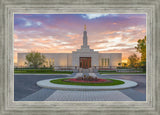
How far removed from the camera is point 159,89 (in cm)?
352

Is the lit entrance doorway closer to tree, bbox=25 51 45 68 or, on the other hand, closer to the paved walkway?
tree, bbox=25 51 45 68

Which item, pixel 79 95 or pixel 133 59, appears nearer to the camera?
pixel 79 95

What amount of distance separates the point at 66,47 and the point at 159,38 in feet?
86.6

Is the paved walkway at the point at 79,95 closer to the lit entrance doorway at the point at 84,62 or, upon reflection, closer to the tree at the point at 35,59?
the lit entrance doorway at the point at 84,62

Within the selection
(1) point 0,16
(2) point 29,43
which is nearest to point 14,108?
(1) point 0,16

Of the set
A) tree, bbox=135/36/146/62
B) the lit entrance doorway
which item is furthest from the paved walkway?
the lit entrance doorway

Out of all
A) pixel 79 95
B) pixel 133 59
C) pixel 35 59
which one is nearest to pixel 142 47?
pixel 133 59

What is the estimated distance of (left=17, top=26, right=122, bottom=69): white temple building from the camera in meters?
27.5

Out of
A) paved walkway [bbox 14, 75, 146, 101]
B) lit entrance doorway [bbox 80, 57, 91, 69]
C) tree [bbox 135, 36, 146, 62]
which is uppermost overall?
tree [bbox 135, 36, 146, 62]

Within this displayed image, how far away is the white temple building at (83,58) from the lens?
1081 inches

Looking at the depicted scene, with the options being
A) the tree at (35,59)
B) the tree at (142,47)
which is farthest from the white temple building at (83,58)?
the tree at (142,47)

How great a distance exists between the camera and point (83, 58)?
27594 millimetres

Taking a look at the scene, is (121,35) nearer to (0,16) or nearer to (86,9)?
(86,9)

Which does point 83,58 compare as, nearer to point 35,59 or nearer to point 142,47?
point 35,59
